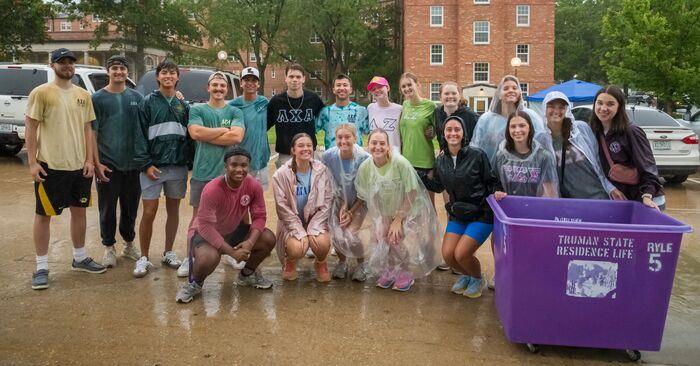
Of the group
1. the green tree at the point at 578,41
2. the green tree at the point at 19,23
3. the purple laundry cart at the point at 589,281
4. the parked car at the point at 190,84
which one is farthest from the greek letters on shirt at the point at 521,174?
the green tree at the point at 578,41

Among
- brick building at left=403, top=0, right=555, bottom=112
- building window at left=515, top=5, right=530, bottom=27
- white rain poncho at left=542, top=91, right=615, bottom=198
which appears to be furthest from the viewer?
building window at left=515, top=5, right=530, bottom=27

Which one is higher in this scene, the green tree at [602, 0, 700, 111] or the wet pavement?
the green tree at [602, 0, 700, 111]

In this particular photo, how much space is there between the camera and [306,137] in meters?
4.77

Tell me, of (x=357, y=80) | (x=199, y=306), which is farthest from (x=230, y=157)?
(x=357, y=80)

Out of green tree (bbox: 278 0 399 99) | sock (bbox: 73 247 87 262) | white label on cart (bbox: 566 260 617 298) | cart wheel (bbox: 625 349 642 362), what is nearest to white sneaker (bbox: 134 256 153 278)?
sock (bbox: 73 247 87 262)

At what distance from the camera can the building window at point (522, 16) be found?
3619 cm

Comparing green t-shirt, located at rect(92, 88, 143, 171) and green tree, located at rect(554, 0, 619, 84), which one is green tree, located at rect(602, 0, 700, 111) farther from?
green tree, located at rect(554, 0, 619, 84)

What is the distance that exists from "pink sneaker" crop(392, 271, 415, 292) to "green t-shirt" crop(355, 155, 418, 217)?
516 millimetres

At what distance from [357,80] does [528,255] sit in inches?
1718

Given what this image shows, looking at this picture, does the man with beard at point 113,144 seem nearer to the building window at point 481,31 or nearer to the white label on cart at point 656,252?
the white label on cart at point 656,252

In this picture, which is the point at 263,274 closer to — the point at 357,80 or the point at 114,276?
the point at 114,276

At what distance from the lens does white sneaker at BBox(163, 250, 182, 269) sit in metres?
5.25

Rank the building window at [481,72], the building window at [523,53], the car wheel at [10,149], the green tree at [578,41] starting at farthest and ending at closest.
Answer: the green tree at [578,41], the building window at [523,53], the building window at [481,72], the car wheel at [10,149]

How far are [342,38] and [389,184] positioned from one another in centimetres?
4102
